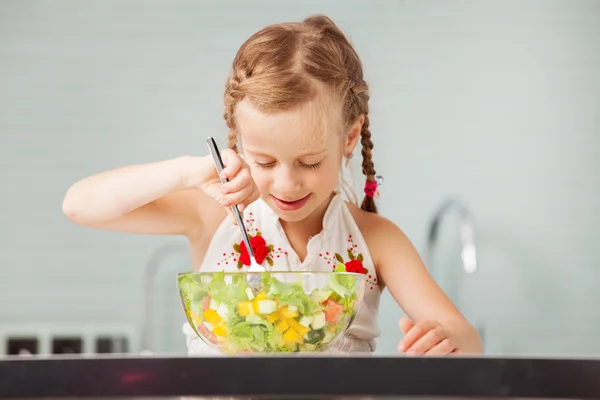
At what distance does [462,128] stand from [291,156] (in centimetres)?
207

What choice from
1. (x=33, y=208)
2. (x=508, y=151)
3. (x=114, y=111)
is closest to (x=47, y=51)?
(x=114, y=111)

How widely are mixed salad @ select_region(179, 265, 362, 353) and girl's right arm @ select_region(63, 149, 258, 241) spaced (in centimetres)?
21

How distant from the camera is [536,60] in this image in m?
3.20

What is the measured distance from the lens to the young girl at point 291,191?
1.19 metres

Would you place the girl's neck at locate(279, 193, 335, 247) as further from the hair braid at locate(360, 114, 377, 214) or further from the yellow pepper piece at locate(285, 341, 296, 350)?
the yellow pepper piece at locate(285, 341, 296, 350)

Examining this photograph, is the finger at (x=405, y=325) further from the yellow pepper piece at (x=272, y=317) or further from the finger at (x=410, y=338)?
the yellow pepper piece at (x=272, y=317)

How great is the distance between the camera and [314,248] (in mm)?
1355

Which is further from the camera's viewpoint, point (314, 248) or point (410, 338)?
point (314, 248)

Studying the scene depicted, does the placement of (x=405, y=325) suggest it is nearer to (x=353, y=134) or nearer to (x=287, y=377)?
(x=287, y=377)

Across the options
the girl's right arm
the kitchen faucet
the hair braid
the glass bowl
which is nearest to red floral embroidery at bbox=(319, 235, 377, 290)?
the hair braid

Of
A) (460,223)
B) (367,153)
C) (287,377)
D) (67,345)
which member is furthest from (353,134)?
(67,345)

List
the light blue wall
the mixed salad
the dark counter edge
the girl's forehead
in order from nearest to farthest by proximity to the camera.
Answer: the dark counter edge
the mixed salad
the girl's forehead
the light blue wall

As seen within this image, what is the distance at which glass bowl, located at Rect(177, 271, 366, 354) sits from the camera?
2.60 feet

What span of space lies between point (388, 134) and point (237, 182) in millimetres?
2201
